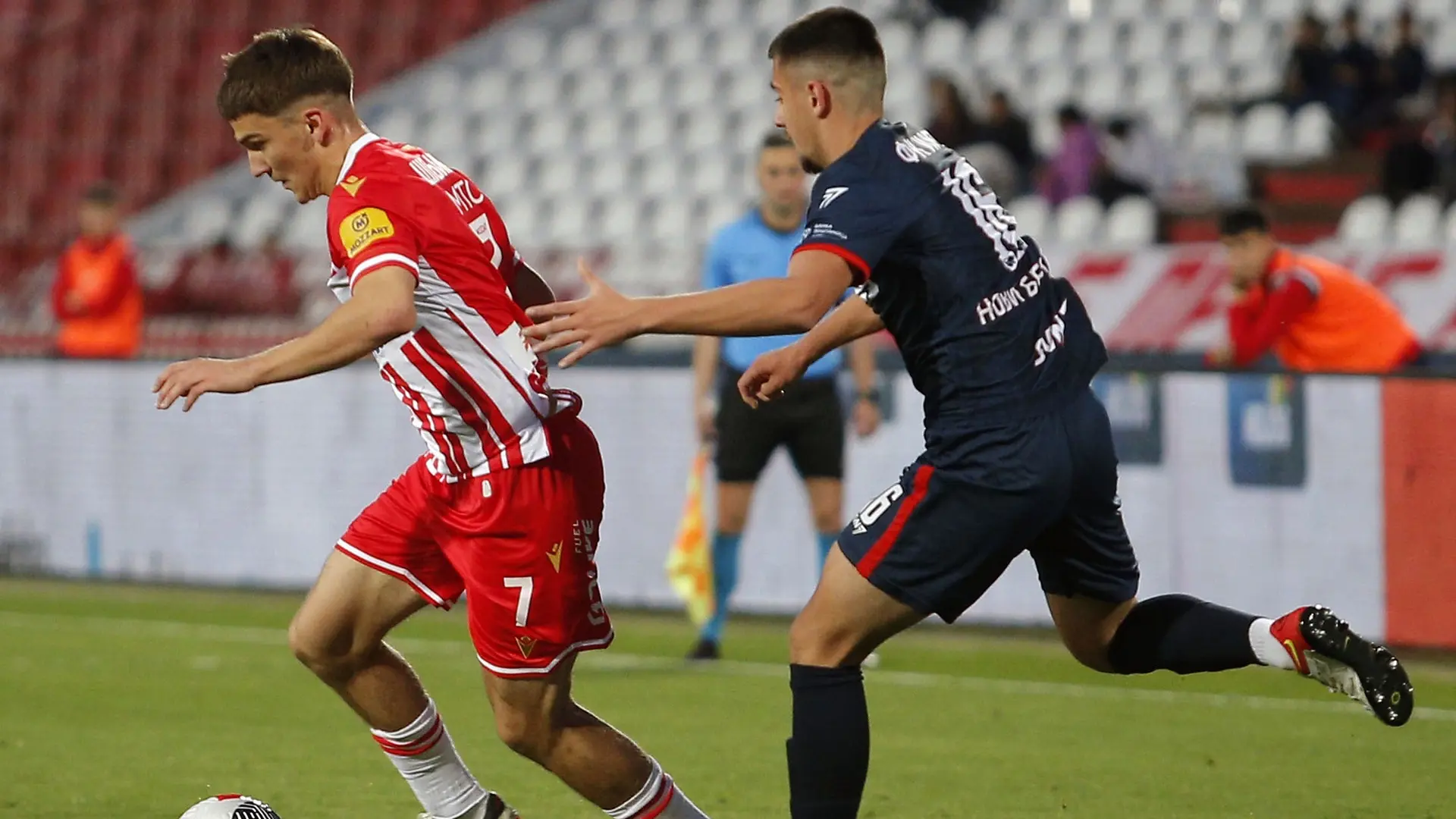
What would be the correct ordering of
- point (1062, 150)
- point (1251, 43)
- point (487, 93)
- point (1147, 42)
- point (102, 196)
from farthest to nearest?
point (487, 93), point (1147, 42), point (1251, 43), point (1062, 150), point (102, 196)

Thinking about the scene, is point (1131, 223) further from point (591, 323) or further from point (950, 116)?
point (591, 323)

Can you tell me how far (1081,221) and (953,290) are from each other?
1115 centimetres

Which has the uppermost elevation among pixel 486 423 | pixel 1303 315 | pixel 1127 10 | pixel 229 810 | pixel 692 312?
pixel 692 312

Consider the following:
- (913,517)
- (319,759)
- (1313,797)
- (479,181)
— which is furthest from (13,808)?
(479,181)

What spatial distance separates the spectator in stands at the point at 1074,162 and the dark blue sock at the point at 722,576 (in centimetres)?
714

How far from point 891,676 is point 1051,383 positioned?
462 cm

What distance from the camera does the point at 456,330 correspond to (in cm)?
525

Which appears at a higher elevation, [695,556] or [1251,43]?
[1251,43]

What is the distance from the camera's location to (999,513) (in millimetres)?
4930

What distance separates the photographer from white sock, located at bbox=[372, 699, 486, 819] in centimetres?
561

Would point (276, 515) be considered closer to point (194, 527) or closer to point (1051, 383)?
point (194, 527)

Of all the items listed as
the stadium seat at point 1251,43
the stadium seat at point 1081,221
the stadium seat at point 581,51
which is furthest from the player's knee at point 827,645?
the stadium seat at point 581,51

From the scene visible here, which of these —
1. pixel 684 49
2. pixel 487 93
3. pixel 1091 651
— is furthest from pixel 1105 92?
pixel 1091 651

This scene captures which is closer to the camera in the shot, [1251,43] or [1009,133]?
[1009,133]
